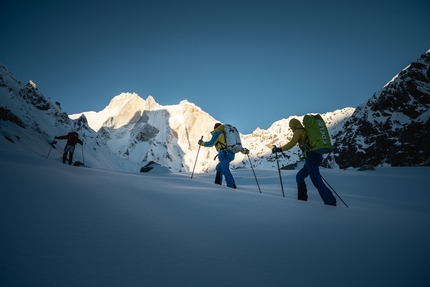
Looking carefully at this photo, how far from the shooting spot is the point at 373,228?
2.20m

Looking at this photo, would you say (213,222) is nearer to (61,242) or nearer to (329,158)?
(61,242)

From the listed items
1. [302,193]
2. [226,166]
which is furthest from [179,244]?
[226,166]

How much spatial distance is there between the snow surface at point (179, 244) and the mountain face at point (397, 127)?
133 feet

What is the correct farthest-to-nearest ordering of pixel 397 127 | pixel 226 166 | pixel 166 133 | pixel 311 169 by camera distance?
1. pixel 166 133
2. pixel 397 127
3. pixel 226 166
4. pixel 311 169

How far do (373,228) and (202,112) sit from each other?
161 metres

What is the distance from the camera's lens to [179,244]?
1.47 meters

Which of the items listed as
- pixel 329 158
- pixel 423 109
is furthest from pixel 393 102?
pixel 329 158

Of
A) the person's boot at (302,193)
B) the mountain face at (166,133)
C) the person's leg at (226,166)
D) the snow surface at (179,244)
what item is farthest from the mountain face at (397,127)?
the mountain face at (166,133)

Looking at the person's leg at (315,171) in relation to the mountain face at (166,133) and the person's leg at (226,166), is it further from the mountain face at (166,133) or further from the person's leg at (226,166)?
the mountain face at (166,133)

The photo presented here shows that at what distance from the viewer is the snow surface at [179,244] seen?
42.7 inches

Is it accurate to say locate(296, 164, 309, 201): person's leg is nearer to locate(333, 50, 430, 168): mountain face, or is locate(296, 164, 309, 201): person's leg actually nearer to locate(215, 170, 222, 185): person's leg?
locate(215, 170, 222, 185): person's leg

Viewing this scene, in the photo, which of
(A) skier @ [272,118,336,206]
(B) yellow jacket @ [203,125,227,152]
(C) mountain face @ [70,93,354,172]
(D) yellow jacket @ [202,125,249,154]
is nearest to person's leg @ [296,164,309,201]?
(A) skier @ [272,118,336,206]

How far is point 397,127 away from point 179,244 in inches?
1980

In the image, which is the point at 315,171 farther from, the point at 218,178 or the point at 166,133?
the point at 166,133
